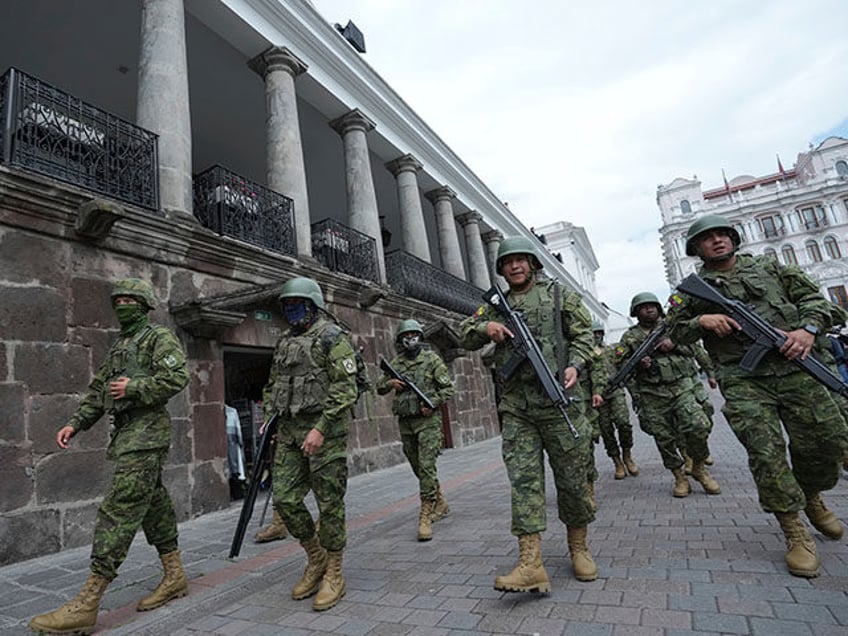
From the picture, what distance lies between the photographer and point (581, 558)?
2.82 m

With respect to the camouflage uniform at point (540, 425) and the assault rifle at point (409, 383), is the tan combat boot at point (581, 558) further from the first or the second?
the assault rifle at point (409, 383)

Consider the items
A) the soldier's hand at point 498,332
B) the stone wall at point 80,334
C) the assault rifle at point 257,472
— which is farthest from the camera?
the stone wall at point 80,334

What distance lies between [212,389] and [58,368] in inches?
67.4

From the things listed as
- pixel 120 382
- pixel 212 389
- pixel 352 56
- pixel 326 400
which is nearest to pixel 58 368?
pixel 212 389

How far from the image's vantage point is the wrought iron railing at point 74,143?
5.02 m

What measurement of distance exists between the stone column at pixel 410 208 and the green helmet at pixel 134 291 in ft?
31.0

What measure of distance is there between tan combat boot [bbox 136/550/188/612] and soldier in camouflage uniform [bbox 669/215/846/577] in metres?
3.55

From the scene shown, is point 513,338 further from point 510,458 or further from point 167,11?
point 167,11

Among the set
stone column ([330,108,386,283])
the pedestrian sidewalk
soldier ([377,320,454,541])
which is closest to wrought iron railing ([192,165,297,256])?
stone column ([330,108,386,283])

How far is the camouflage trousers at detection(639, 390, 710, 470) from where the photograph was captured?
4750mm

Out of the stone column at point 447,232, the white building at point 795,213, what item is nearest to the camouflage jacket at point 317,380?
the stone column at point 447,232

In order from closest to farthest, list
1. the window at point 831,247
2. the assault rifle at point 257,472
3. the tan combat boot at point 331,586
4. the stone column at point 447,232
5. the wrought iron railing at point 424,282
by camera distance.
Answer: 1. the tan combat boot at point 331,586
2. the assault rifle at point 257,472
3. the wrought iron railing at point 424,282
4. the stone column at point 447,232
5. the window at point 831,247

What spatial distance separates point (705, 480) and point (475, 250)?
1340 cm

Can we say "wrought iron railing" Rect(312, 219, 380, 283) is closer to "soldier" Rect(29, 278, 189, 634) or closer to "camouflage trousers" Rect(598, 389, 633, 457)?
"camouflage trousers" Rect(598, 389, 633, 457)
